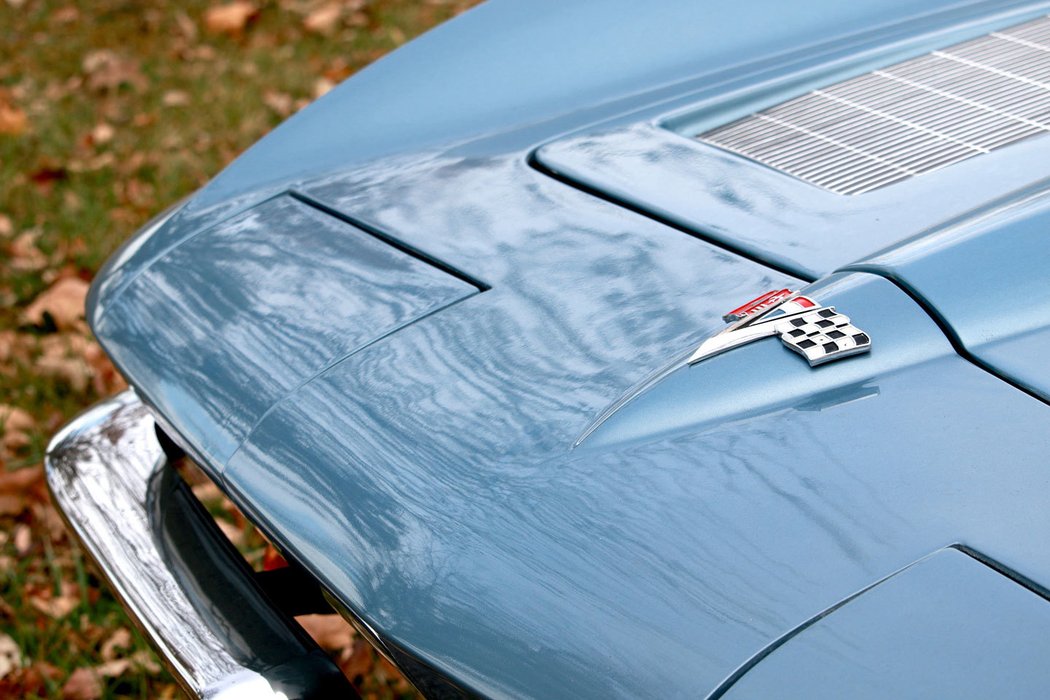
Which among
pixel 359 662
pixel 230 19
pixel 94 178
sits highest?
pixel 230 19

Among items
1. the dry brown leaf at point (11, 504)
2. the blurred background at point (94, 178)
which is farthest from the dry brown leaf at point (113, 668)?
the dry brown leaf at point (11, 504)

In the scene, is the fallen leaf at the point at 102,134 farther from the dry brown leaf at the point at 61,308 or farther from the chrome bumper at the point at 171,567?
the chrome bumper at the point at 171,567

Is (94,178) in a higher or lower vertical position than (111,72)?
lower

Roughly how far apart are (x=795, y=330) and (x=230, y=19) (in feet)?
13.8

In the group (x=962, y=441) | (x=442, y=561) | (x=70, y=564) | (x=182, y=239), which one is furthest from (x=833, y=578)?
(x=70, y=564)

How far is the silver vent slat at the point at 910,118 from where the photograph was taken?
1.36 m

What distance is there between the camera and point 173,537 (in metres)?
1.46

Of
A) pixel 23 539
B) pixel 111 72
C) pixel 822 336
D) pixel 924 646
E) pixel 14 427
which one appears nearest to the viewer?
pixel 924 646

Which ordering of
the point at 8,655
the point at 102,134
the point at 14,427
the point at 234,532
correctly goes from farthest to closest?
1. the point at 102,134
2. the point at 14,427
3. the point at 234,532
4. the point at 8,655

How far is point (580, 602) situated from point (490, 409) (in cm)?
26

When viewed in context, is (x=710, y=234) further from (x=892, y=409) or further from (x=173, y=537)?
(x=173, y=537)

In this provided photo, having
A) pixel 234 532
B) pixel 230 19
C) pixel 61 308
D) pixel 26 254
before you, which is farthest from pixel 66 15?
pixel 234 532

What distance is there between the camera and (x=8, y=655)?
2.05m

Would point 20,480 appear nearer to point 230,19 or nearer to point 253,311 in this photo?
point 253,311
